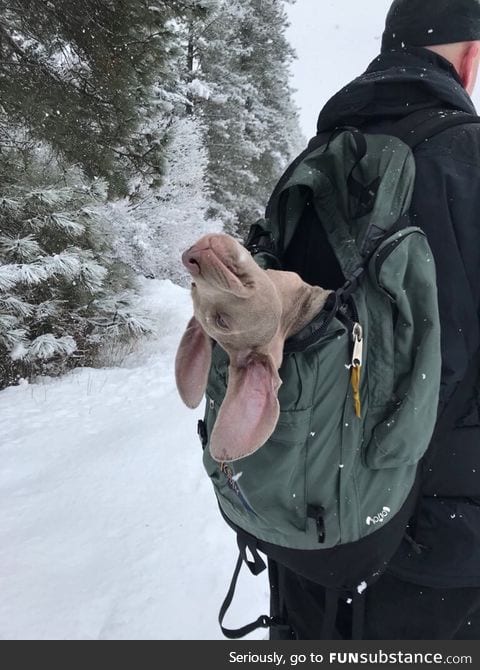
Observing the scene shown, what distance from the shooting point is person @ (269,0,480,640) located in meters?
1.18

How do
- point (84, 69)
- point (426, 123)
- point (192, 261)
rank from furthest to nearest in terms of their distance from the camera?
point (84, 69) < point (426, 123) < point (192, 261)

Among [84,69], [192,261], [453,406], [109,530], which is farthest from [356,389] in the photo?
[84,69]

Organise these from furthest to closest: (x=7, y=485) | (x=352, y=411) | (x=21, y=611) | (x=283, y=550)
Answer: (x=7, y=485)
(x=21, y=611)
(x=283, y=550)
(x=352, y=411)

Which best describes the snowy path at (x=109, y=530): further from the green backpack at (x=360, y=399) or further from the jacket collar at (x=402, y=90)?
the jacket collar at (x=402, y=90)

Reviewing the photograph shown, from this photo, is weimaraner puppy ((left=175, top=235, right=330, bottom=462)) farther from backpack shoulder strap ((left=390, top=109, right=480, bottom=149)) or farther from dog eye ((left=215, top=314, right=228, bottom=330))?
backpack shoulder strap ((left=390, top=109, right=480, bottom=149))

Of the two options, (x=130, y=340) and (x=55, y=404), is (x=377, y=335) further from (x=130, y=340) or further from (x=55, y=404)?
(x=130, y=340)

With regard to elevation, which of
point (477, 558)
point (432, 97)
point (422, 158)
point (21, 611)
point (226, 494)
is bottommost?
point (21, 611)

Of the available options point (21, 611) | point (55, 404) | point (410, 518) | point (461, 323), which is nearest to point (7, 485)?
point (21, 611)

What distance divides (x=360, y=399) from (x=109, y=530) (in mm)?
2923

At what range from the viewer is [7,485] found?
4.07 metres

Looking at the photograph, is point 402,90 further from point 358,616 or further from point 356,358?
point 358,616

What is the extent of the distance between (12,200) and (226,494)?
574 centimetres

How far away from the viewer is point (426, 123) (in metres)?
1.25

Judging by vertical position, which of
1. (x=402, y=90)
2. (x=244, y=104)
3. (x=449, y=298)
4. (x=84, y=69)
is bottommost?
(x=449, y=298)
